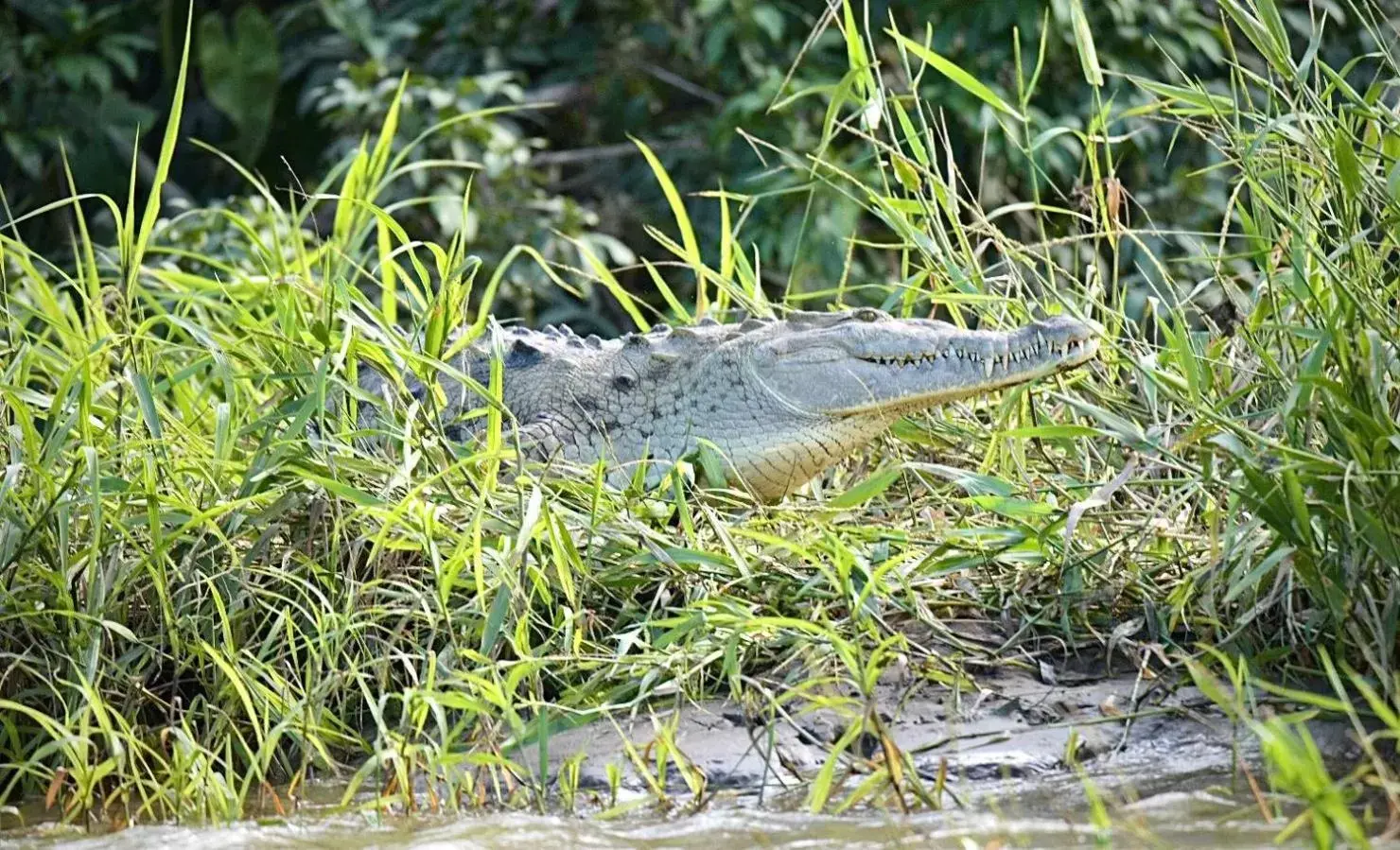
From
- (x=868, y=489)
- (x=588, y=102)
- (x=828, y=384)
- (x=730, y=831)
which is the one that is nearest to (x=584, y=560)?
(x=868, y=489)

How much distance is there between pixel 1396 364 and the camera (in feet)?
8.10

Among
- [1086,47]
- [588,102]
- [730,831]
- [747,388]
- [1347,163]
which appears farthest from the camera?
[588,102]

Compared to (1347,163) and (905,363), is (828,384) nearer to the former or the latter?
(905,363)

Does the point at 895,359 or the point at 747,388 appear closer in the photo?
the point at 895,359

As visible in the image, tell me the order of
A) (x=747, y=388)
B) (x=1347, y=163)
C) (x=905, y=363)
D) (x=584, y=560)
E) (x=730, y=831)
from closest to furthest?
(x=730, y=831) → (x=1347, y=163) → (x=584, y=560) → (x=905, y=363) → (x=747, y=388)

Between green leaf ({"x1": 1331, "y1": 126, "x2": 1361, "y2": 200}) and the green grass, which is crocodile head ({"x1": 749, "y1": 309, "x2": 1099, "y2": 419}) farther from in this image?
green leaf ({"x1": 1331, "y1": 126, "x2": 1361, "y2": 200})

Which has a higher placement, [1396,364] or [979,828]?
[1396,364]

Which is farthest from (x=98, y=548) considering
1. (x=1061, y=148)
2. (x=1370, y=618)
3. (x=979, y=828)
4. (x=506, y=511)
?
(x=1061, y=148)

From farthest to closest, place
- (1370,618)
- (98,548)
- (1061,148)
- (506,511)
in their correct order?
(1061,148)
(506,511)
(98,548)
(1370,618)

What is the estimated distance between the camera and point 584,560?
9.23 feet

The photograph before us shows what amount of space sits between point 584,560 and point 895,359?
0.90m

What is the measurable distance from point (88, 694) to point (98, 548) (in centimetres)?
29

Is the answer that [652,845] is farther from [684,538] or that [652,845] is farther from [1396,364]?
[1396,364]

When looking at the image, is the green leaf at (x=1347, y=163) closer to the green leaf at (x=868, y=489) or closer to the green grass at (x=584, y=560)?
the green grass at (x=584, y=560)
